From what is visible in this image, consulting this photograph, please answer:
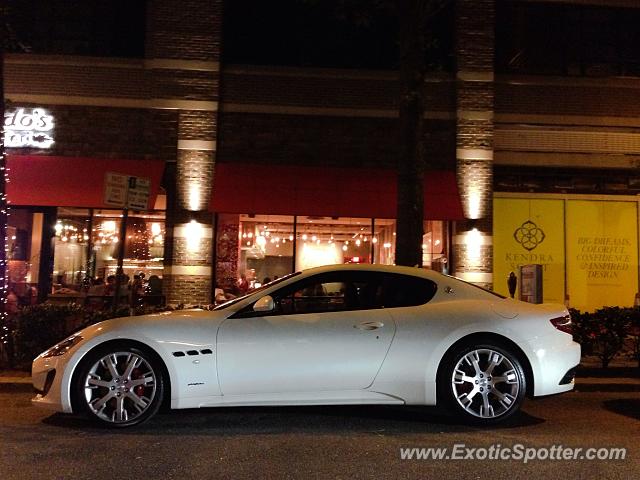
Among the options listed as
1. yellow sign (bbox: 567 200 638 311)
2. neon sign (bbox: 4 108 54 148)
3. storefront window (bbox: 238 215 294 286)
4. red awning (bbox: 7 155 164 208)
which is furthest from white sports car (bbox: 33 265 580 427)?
yellow sign (bbox: 567 200 638 311)

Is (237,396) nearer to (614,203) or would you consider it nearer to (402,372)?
(402,372)

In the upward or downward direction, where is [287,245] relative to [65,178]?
downward

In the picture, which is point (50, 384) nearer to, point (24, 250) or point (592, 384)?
point (592, 384)

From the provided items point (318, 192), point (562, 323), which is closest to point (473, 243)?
point (318, 192)

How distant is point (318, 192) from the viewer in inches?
491

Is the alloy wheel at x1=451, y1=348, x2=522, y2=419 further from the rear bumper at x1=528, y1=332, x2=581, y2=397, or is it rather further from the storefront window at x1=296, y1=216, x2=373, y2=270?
the storefront window at x1=296, y1=216, x2=373, y2=270

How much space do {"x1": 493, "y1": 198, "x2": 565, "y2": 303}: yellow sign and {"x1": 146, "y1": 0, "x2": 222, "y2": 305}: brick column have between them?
6431 mm

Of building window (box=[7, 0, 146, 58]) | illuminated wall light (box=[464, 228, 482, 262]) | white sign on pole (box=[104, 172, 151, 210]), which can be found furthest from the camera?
building window (box=[7, 0, 146, 58])

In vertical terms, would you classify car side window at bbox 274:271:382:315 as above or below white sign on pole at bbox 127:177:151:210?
below

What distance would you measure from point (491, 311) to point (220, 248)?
8.50m

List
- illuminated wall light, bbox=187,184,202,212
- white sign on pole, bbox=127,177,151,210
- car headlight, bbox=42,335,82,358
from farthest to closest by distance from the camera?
illuminated wall light, bbox=187,184,202,212 < white sign on pole, bbox=127,177,151,210 < car headlight, bbox=42,335,82,358

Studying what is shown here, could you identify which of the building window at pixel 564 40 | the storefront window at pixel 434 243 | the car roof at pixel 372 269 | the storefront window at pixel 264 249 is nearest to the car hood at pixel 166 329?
the car roof at pixel 372 269

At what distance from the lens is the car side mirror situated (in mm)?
5219

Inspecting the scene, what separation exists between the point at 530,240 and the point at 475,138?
8.72 ft
